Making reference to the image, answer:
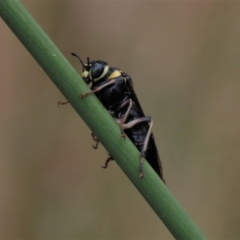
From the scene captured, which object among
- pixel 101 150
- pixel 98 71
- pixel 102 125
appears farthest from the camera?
pixel 101 150

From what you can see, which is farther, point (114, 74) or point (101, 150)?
point (101, 150)

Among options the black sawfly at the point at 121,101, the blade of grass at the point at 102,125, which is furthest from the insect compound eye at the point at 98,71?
the blade of grass at the point at 102,125

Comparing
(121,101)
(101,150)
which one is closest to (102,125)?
(121,101)

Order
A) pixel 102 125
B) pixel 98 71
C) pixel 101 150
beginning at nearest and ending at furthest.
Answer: pixel 102 125 → pixel 98 71 → pixel 101 150

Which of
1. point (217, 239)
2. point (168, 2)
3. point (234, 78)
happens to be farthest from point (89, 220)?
point (168, 2)

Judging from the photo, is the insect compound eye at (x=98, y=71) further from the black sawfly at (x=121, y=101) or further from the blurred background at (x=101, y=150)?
the blurred background at (x=101, y=150)

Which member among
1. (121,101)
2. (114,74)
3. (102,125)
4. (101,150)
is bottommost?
(101,150)

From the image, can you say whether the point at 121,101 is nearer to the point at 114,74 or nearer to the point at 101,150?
the point at 114,74

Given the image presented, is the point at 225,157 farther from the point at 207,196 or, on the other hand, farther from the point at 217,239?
the point at 217,239
